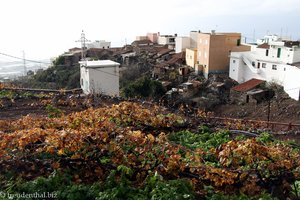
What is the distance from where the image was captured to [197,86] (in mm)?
29594

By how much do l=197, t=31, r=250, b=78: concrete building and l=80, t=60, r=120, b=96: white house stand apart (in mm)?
18678

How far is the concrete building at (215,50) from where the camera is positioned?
34062mm

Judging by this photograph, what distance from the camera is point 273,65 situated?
2908 cm

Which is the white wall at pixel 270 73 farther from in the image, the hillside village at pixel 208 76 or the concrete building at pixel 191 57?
the concrete building at pixel 191 57

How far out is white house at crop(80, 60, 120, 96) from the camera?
16625 millimetres

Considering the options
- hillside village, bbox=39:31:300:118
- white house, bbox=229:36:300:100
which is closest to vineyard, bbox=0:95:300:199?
hillside village, bbox=39:31:300:118

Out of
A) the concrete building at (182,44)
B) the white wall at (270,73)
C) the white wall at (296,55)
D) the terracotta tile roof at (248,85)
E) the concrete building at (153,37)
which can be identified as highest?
the concrete building at (153,37)

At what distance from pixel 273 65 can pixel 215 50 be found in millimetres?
7009

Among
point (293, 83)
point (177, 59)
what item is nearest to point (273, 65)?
point (293, 83)

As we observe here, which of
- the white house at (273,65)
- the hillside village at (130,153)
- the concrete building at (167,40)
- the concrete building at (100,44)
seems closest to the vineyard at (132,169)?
the hillside village at (130,153)

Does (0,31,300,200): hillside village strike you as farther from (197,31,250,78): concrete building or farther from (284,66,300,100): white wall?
(197,31,250,78): concrete building

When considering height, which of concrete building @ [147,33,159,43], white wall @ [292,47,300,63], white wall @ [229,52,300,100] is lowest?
white wall @ [229,52,300,100]

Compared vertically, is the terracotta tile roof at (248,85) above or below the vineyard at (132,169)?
below

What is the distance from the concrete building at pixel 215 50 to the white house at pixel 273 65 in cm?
213
